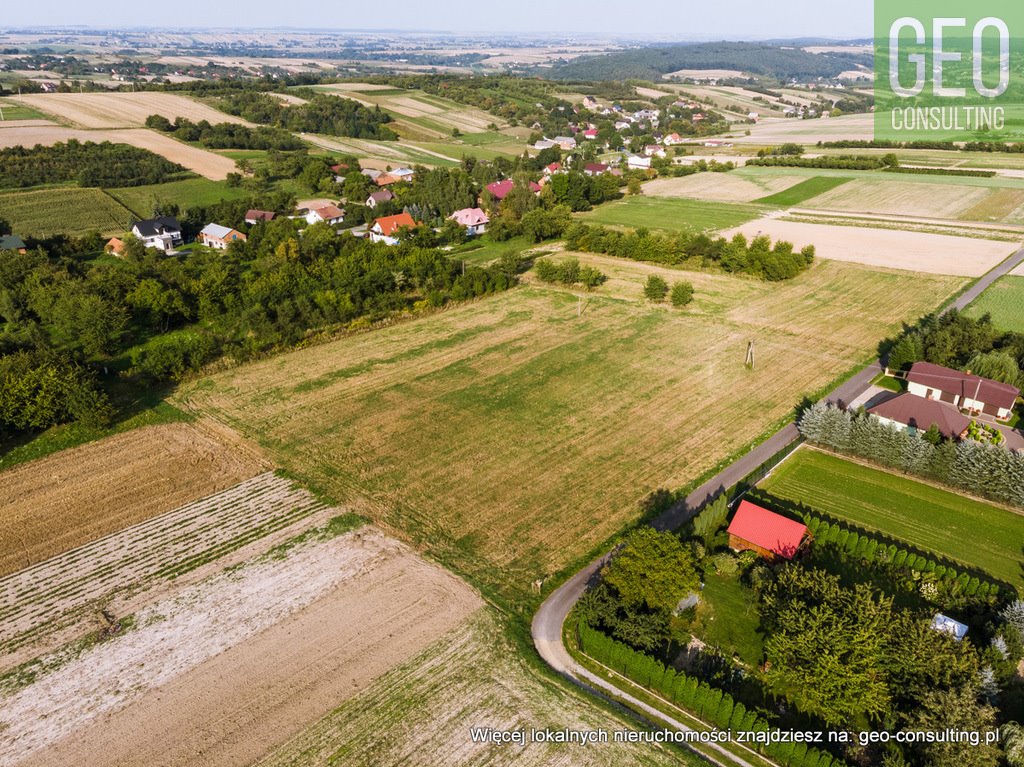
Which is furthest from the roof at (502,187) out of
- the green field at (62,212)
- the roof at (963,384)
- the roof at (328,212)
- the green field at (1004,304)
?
the roof at (963,384)

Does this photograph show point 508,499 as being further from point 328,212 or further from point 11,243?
point 328,212

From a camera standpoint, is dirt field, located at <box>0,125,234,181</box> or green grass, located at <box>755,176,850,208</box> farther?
dirt field, located at <box>0,125,234,181</box>

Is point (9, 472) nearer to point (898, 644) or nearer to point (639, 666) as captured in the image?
point (639, 666)

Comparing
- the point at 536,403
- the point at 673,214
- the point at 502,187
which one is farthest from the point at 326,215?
the point at 536,403

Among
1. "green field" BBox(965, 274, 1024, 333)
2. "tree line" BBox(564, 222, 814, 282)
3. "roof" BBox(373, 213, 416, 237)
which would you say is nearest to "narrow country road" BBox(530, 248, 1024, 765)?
"green field" BBox(965, 274, 1024, 333)

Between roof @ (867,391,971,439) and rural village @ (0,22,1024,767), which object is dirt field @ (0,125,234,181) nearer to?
rural village @ (0,22,1024,767)

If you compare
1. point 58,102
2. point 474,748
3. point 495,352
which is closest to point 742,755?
point 474,748
